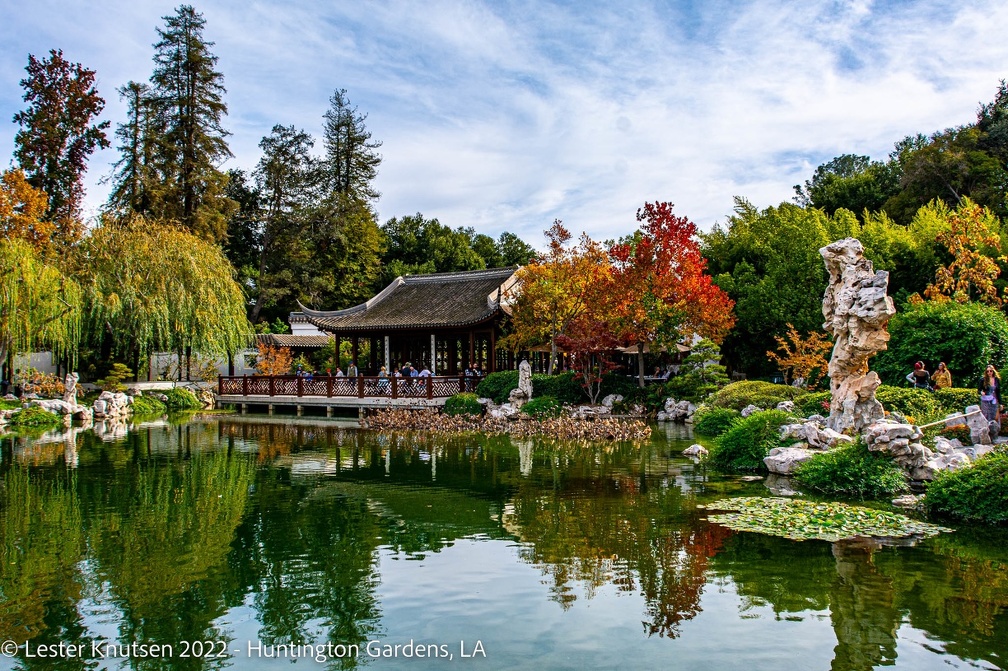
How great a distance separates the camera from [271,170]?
36.4 metres

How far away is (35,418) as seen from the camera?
666 inches

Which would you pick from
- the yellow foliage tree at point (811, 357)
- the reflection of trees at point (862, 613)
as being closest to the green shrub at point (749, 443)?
the reflection of trees at point (862, 613)

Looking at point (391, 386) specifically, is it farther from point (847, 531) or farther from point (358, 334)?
point (847, 531)

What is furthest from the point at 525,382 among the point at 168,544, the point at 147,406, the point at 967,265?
the point at 168,544

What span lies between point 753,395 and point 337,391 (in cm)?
1249

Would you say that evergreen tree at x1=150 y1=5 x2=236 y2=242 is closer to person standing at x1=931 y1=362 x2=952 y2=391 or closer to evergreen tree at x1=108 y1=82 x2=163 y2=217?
evergreen tree at x1=108 y1=82 x2=163 y2=217

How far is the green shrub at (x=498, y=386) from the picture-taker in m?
18.6

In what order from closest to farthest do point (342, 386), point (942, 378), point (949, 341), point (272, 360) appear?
1. point (942, 378)
2. point (949, 341)
3. point (342, 386)
4. point (272, 360)

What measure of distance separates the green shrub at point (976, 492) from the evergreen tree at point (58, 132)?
2551 cm

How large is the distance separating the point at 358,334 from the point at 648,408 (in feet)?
35.0

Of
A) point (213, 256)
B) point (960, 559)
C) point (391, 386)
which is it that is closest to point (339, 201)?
point (213, 256)

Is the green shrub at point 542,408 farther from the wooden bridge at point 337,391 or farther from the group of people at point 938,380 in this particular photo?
A: the group of people at point 938,380

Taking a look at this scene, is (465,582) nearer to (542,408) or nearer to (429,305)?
(542,408)

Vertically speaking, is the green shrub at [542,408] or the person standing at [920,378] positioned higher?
the person standing at [920,378]
